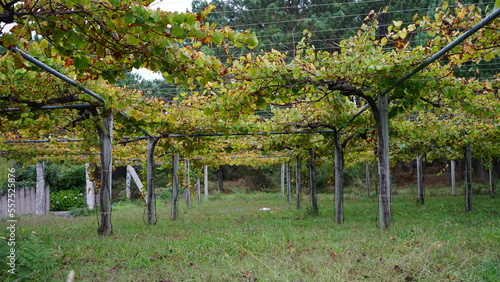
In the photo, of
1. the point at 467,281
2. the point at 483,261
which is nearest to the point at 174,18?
the point at 467,281

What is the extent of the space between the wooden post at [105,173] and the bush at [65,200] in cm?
1561

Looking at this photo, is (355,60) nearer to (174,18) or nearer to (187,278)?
(174,18)

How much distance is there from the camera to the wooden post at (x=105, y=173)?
7625mm

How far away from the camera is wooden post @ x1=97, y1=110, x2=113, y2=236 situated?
7625mm

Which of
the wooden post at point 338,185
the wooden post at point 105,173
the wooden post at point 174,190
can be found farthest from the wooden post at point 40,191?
the wooden post at point 338,185

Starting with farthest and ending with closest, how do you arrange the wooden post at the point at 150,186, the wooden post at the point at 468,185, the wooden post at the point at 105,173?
the wooden post at the point at 468,185 → the wooden post at the point at 150,186 → the wooden post at the point at 105,173

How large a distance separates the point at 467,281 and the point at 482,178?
30461mm

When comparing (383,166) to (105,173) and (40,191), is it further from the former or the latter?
(40,191)

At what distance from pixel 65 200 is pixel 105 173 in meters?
16.4

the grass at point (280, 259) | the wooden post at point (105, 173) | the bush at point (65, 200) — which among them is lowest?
the bush at point (65, 200)

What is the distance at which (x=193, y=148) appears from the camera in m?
11.2

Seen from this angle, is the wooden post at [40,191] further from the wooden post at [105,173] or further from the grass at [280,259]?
the grass at [280,259]

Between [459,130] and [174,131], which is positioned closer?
[174,131]

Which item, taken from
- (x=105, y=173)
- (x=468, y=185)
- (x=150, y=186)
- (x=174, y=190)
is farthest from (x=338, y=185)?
(x=105, y=173)
